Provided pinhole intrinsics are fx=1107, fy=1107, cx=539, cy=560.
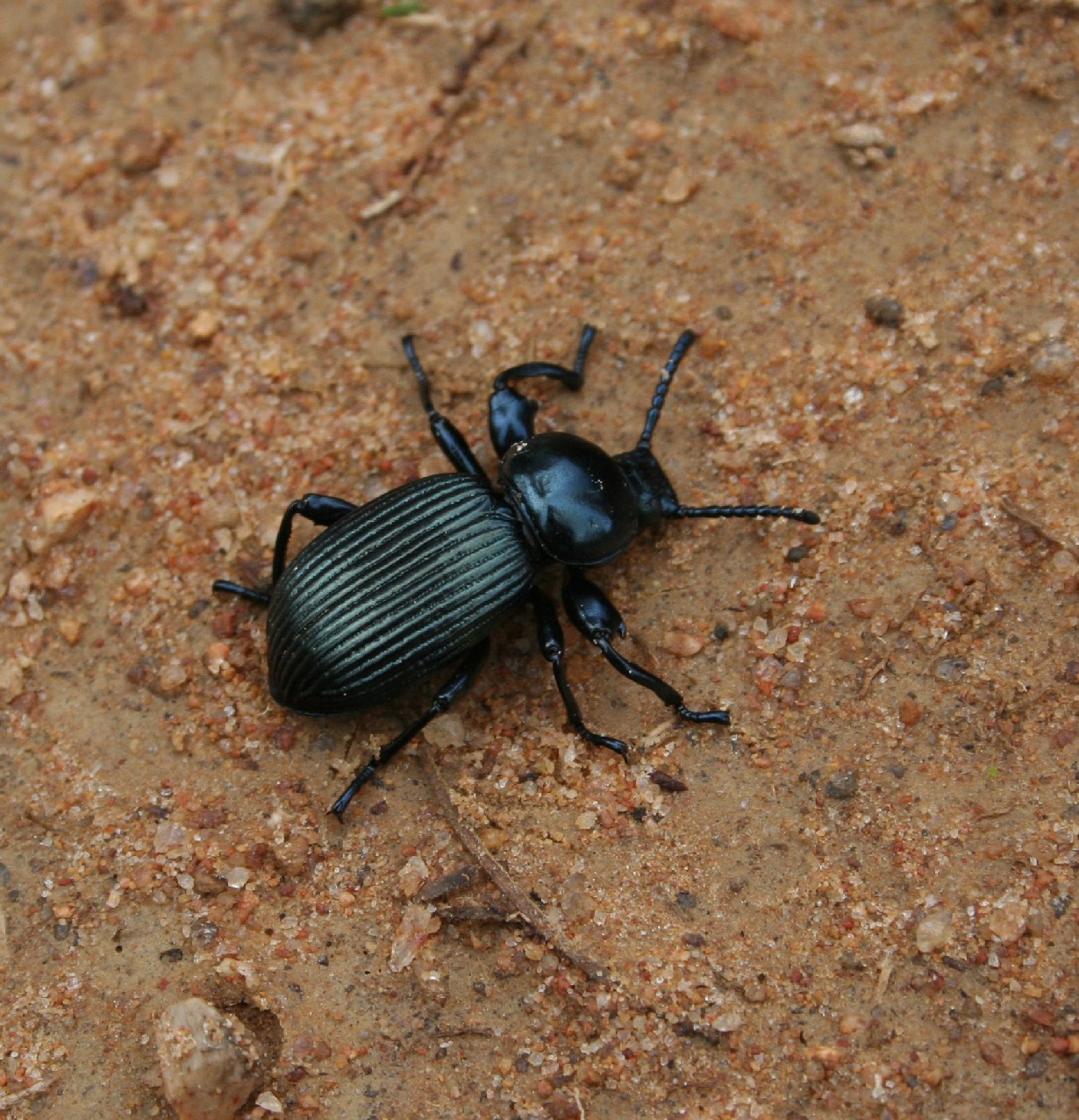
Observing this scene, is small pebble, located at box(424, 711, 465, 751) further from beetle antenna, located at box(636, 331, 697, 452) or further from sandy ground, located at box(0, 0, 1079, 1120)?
beetle antenna, located at box(636, 331, 697, 452)

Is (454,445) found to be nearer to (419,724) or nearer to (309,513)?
(309,513)

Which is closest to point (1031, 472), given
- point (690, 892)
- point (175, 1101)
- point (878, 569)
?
point (878, 569)

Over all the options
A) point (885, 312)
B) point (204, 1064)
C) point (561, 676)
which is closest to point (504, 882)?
point (561, 676)

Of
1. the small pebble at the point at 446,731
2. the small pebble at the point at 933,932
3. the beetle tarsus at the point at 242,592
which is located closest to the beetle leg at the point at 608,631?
the small pebble at the point at 446,731

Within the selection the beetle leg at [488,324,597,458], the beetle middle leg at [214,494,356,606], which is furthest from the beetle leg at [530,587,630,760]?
the beetle middle leg at [214,494,356,606]

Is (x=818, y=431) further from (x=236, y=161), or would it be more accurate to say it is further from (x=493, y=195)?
(x=236, y=161)

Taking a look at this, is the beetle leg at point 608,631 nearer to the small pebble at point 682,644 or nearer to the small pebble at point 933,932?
the small pebble at point 682,644
